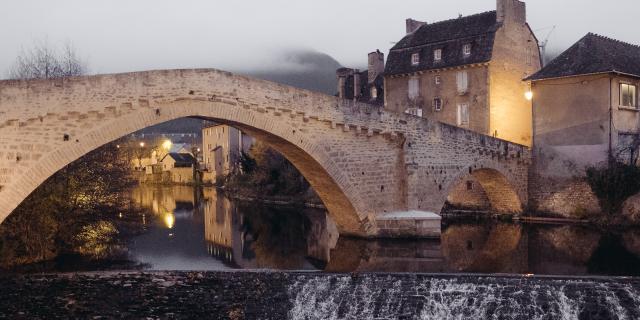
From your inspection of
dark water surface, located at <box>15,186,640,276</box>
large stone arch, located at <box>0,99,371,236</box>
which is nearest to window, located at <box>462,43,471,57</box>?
dark water surface, located at <box>15,186,640,276</box>

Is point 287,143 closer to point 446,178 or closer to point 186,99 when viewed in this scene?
point 186,99

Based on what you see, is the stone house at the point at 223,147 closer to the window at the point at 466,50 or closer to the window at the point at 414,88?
the window at the point at 414,88

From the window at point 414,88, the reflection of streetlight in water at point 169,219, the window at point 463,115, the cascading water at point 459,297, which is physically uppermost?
the window at point 414,88

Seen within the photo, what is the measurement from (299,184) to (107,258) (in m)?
18.9

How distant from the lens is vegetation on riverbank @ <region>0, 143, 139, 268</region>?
1605 centimetres

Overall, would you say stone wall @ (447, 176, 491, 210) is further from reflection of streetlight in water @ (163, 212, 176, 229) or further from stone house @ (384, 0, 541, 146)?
reflection of streetlight in water @ (163, 212, 176, 229)

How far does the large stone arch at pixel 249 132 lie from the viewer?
13.2 metres

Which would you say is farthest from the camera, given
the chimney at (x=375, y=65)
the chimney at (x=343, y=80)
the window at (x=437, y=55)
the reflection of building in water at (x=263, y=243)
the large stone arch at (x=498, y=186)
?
the chimney at (x=343, y=80)

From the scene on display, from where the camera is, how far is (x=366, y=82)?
42469mm

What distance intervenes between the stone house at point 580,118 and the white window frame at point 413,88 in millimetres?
8811

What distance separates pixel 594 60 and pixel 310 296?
55.9 feet

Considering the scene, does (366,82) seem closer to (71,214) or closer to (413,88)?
(413,88)

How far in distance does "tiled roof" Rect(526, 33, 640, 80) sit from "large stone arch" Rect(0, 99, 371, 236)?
10.8 m

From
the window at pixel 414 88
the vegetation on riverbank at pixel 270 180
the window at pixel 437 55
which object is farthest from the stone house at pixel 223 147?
the window at pixel 437 55
